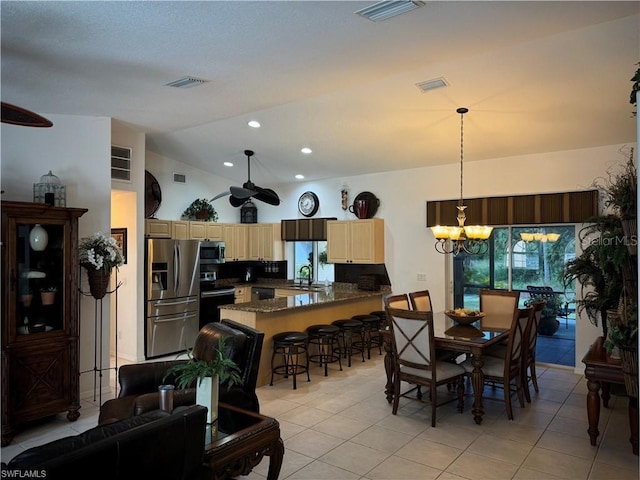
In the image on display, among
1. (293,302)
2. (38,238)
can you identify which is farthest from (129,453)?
(293,302)

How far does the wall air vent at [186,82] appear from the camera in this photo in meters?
3.97

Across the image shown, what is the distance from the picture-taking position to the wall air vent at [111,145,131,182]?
5.63 metres

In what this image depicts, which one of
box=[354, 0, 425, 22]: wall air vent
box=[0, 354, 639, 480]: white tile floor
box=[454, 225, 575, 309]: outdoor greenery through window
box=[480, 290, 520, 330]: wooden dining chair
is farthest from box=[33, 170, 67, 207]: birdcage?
box=[454, 225, 575, 309]: outdoor greenery through window

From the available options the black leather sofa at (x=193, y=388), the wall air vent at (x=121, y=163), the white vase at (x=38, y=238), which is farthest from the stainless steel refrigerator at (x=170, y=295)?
the black leather sofa at (x=193, y=388)

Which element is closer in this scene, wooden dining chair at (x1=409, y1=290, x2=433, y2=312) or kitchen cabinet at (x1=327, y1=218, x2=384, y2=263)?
wooden dining chair at (x1=409, y1=290, x2=433, y2=312)

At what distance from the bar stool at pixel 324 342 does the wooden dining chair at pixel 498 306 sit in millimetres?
1892

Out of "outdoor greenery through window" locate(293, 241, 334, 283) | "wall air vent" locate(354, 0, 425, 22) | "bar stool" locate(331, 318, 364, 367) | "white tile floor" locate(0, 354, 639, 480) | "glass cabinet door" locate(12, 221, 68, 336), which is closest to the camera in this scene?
"wall air vent" locate(354, 0, 425, 22)

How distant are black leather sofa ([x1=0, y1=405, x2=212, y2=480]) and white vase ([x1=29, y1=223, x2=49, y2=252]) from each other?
9.28 feet

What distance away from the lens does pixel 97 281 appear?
4500 mm

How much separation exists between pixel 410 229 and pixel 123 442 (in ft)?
19.2

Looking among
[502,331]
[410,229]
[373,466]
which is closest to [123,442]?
[373,466]

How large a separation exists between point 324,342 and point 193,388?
2720mm

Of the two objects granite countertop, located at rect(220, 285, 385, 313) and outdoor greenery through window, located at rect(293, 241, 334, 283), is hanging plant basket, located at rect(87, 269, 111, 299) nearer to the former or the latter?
granite countertop, located at rect(220, 285, 385, 313)

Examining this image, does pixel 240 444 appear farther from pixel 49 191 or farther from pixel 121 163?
pixel 121 163
